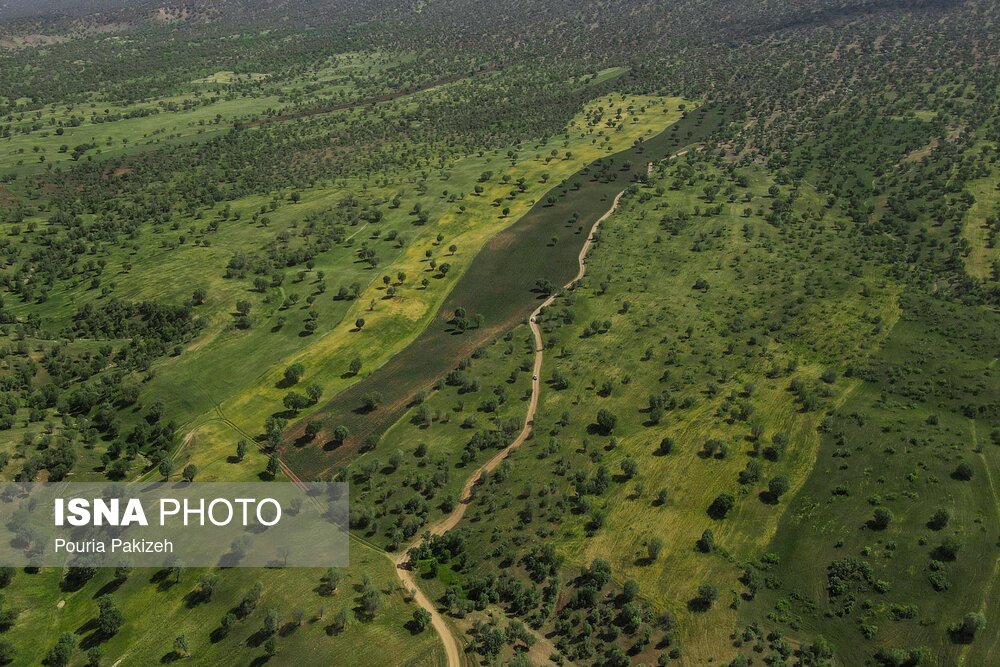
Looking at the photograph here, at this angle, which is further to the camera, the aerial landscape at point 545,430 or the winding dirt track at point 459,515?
the aerial landscape at point 545,430

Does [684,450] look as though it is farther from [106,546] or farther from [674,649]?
[106,546]

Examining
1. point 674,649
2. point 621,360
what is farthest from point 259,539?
point 621,360
